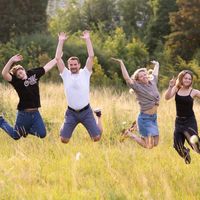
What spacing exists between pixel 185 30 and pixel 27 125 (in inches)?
980

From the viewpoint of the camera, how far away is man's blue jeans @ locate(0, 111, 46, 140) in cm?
799

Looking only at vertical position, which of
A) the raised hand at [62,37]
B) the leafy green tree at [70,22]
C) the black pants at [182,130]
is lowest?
the leafy green tree at [70,22]

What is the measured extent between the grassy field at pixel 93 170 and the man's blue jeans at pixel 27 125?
205 millimetres

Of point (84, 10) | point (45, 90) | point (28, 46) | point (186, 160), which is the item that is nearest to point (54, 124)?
point (186, 160)

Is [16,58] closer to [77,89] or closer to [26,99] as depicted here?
[26,99]

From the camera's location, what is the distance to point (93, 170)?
6.82m

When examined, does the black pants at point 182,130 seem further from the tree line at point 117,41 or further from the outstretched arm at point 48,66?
the tree line at point 117,41

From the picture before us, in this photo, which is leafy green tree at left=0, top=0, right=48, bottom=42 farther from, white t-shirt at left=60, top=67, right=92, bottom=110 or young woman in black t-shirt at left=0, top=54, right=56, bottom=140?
white t-shirt at left=60, top=67, right=92, bottom=110

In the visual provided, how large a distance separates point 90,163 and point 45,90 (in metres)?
10.3

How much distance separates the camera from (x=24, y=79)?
7.97 m

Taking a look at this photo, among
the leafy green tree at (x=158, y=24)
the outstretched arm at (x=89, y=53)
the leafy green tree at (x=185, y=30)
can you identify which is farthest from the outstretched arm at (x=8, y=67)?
the leafy green tree at (x=158, y=24)

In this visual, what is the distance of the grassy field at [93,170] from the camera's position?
570cm

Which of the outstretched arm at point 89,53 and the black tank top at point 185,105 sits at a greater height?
the outstretched arm at point 89,53

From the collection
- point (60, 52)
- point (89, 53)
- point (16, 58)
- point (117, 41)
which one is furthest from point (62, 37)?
point (117, 41)
